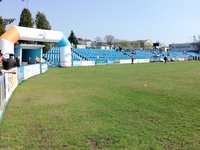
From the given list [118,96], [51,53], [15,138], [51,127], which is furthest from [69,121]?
[51,53]

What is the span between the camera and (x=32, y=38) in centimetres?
3089

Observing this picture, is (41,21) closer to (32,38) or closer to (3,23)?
(3,23)

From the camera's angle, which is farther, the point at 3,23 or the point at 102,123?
the point at 3,23

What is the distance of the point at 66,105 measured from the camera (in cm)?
1068

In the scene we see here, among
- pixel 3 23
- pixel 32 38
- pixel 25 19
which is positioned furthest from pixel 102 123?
pixel 25 19

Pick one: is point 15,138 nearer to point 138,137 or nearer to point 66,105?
point 138,137

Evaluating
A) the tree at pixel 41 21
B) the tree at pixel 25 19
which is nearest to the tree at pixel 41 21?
the tree at pixel 41 21

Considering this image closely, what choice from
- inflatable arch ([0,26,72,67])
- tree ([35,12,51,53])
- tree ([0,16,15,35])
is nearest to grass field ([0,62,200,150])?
inflatable arch ([0,26,72,67])

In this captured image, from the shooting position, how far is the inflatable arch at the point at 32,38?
87.8ft

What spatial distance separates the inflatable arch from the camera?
26.8 metres

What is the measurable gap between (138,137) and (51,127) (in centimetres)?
234

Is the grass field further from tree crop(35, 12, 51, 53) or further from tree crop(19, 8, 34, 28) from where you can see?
tree crop(35, 12, 51, 53)

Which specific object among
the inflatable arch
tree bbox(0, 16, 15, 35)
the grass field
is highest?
tree bbox(0, 16, 15, 35)

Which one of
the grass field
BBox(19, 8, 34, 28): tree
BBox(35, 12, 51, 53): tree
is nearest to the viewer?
the grass field
